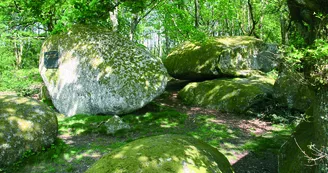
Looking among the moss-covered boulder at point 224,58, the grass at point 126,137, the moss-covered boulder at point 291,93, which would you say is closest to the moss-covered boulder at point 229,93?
the moss-covered boulder at point 291,93

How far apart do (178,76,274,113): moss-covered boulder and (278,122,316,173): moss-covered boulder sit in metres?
5.46

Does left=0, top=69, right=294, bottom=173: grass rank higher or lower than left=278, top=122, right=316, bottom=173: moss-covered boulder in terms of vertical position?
lower

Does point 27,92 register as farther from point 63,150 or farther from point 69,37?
point 63,150

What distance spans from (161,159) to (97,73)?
299 inches

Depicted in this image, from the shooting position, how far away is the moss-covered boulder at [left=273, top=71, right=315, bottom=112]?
389 inches

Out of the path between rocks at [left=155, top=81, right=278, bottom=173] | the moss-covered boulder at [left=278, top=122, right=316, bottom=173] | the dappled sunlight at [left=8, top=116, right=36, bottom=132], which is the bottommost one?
the path between rocks at [left=155, top=81, right=278, bottom=173]

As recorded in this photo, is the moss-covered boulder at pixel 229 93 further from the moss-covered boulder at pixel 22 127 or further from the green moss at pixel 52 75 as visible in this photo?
the moss-covered boulder at pixel 22 127

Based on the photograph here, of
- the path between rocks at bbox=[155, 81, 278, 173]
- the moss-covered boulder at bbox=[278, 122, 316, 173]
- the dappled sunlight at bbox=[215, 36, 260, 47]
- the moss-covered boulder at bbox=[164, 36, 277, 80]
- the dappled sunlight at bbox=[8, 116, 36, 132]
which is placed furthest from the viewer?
the dappled sunlight at bbox=[215, 36, 260, 47]

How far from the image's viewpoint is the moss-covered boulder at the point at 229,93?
1137 centimetres

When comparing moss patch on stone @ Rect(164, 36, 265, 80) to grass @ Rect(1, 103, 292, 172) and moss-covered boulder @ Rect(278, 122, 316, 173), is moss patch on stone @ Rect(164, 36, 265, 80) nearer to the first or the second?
grass @ Rect(1, 103, 292, 172)

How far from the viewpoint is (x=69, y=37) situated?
11812mm

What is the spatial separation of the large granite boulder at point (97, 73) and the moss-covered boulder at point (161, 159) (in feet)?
19.6

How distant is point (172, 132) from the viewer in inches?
350

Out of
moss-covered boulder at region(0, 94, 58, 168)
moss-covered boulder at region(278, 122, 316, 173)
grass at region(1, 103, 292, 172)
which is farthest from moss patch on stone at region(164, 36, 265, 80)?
moss-covered boulder at region(0, 94, 58, 168)
